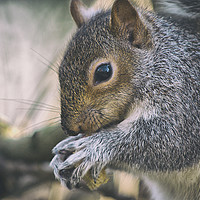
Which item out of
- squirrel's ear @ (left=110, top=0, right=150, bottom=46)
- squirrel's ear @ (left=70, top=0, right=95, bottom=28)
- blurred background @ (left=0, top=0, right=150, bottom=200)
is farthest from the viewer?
blurred background @ (left=0, top=0, right=150, bottom=200)

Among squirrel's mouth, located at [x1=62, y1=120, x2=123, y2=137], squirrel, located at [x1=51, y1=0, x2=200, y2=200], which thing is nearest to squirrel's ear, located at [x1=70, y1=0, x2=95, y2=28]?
squirrel, located at [x1=51, y1=0, x2=200, y2=200]

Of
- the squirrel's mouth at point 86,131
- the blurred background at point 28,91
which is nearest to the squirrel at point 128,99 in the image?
the squirrel's mouth at point 86,131

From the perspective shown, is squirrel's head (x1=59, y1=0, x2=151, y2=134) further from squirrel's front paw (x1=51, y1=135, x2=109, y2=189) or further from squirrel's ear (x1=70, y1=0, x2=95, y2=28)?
squirrel's ear (x1=70, y1=0, x2=95, y2=28)

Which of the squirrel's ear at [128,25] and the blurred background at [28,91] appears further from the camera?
the blurred background at [28,91]

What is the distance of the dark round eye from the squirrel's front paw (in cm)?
21

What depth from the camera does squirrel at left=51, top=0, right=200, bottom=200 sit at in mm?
923

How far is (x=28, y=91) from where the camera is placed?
1.50 m

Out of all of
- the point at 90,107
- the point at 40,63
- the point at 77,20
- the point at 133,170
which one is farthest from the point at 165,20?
the point at 40,63

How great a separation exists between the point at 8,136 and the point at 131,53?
0.88 m

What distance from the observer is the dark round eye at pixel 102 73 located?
91 centimetres

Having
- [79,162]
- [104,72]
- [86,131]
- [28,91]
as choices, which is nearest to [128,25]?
[104,72]

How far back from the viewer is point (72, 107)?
93 centimetres

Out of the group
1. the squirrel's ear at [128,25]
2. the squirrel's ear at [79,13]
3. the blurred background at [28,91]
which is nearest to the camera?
the squirrel's ear at [128,25]

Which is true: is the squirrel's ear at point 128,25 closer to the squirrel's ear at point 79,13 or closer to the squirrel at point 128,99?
the squirrel at point 128,99
